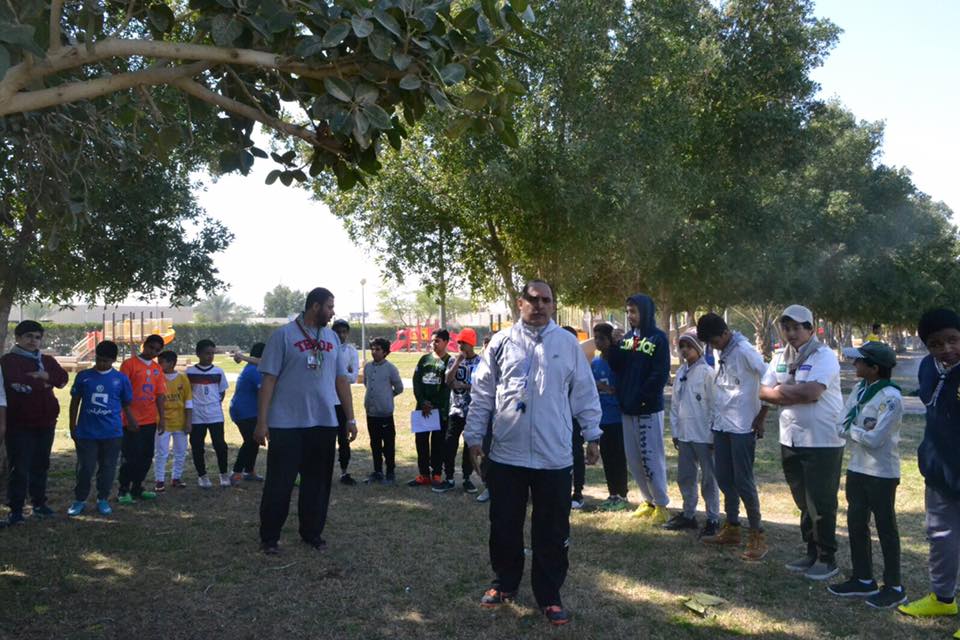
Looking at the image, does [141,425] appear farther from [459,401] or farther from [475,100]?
[475,100]

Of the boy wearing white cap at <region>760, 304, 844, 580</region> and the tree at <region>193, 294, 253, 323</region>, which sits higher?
the tree at <region>193, 294, 253, 323</region>

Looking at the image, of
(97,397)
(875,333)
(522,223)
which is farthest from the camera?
(875,333)

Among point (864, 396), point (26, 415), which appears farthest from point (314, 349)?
point (864, 396)

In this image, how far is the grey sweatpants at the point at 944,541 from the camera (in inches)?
194

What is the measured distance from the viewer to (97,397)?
7949mm

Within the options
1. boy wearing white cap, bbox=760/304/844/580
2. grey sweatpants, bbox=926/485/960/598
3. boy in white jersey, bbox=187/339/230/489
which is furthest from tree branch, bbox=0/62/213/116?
boy in white jersey, bbox=187/339/230/489

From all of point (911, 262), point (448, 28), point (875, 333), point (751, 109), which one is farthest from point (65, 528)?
point (911, 262)

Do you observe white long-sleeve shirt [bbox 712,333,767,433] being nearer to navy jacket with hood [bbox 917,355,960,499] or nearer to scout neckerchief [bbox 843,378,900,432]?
scout neckerchief [bbox 843,378,900,432]

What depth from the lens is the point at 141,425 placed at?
8633 millimetres

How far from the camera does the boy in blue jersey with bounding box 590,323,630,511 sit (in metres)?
8.14

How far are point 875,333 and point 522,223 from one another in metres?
20.0

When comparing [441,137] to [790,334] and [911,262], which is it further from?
[911,262]

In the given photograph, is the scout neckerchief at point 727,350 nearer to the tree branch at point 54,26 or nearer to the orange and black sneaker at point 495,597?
the orange and black sneaker at point 495,597

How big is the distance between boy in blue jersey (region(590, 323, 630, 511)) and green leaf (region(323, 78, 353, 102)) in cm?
439
